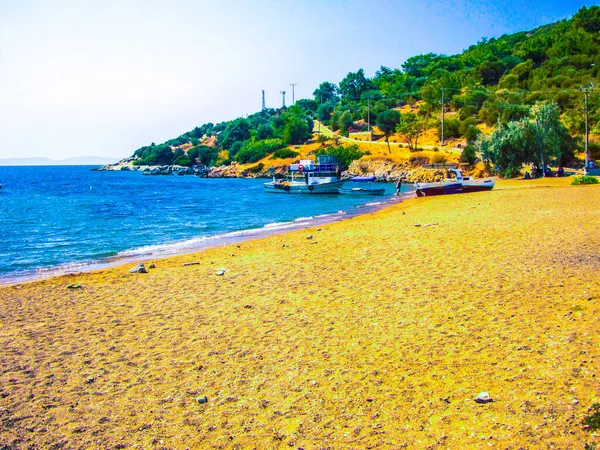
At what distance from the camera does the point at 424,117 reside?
10731 cm

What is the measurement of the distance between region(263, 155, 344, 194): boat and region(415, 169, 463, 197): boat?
22177 millimetres

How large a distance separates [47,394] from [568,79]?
10093 cm

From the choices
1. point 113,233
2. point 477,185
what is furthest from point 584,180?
point 113,233

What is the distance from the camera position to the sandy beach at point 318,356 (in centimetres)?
588

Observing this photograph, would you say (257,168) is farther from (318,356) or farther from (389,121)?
(318,356)

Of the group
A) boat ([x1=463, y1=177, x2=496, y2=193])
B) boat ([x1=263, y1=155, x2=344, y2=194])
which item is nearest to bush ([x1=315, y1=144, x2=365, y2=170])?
boat ([x1=263, y1=155, x2=344, y2=194])

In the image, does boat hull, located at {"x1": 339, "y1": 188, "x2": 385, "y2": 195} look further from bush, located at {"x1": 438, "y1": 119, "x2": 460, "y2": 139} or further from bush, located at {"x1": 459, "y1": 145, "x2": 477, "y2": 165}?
bush, located at {"x1": 438, "y1": 119, "x2": 460, "y2": 139}

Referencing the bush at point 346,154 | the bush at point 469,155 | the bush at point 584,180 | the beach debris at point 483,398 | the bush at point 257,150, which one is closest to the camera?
the beach debris at point 483,398

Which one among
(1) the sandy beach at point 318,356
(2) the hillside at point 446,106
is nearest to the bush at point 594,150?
(2) the hillside at point 446,106

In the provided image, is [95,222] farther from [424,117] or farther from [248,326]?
[424,117]

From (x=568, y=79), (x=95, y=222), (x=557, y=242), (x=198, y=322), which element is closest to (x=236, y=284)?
(x=198, y=322)

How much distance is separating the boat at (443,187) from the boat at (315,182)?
72.8ft

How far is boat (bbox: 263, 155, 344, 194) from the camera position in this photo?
2653 inches

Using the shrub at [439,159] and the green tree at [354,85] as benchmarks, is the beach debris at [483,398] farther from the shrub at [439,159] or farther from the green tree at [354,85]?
the green tree at [354,85]
